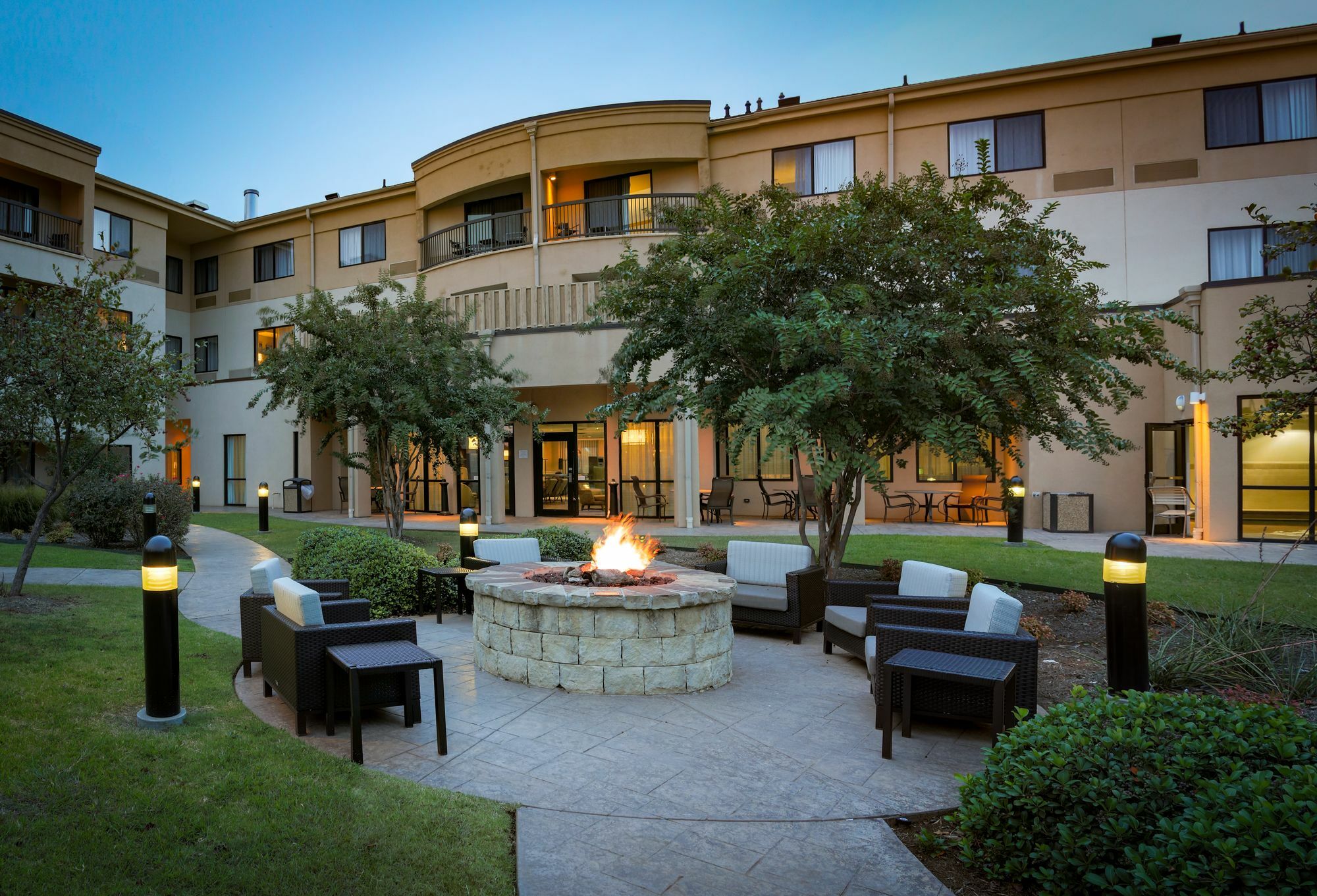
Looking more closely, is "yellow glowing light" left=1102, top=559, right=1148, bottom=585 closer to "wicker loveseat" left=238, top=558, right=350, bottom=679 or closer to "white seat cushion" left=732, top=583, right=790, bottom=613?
"white seat cushion" left=732, top=583, right=790, bottom=613

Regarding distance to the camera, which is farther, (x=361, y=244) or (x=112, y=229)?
(x=361, y=244)

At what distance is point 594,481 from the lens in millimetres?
20344

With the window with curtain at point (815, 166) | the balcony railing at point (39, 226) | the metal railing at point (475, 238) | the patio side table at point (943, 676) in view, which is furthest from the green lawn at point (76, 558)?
the window with curtain at point (815, 166)

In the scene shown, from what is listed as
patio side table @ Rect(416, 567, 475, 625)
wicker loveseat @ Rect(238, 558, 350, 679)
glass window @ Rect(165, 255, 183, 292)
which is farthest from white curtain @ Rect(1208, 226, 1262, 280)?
glass window @ Rect(165, 255, 183, 292)

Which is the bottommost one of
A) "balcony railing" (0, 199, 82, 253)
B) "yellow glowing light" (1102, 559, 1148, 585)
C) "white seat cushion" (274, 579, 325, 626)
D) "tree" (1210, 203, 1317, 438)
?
"white seat cushion" (274, 579, 325, 626)

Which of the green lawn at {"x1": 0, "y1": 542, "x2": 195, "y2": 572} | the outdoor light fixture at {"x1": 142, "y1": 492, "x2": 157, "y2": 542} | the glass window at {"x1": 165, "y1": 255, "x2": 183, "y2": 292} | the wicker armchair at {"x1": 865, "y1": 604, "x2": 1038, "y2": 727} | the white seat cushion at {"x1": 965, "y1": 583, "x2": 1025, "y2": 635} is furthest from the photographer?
the glass window at {"x1": 165, "y1": 255, "x2": 183, "y2": 292}

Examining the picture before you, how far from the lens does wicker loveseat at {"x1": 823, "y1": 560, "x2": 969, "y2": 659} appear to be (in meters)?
6.10

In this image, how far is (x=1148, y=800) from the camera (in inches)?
105

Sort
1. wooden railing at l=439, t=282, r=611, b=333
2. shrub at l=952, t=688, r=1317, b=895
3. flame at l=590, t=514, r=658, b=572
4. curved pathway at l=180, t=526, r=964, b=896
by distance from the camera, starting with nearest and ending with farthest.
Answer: shrub at l=952, t=688, r=1317, b=895 → curved pathway at l=180, t=526, r=964, b=896 → flame at l=590, t=514, r=658, b=572 → wooden railing at l=439, t=282, r=611, b=333

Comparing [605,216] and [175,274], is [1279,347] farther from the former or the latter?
[175,274]

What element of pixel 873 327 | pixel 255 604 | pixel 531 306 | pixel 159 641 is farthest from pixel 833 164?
pixel 159 641

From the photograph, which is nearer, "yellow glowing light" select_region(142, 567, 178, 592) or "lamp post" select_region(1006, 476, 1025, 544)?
"yellow glowing light" select_region(142, 567, 178, 592)

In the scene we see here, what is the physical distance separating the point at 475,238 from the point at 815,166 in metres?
9.41

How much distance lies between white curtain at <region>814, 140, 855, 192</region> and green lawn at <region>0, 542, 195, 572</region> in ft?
50.8
